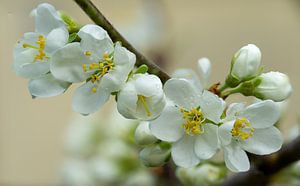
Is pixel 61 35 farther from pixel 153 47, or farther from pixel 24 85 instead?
pixel 24 85

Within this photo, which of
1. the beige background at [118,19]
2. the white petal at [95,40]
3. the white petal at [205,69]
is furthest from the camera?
the beige background at [118,19]

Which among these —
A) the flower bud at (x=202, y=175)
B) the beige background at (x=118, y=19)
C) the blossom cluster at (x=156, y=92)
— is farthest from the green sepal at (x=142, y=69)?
the beige background at (x=118, y=19)

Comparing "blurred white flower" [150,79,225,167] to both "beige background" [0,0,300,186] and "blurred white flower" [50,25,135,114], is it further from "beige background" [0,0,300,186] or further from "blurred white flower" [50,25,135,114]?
"beige background" [0,0,300,186]

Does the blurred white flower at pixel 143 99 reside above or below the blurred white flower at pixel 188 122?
above

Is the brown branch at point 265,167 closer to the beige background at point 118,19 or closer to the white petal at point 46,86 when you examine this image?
the white petal at point 46,86

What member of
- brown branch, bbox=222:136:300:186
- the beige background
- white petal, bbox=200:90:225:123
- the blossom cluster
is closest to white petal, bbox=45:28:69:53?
the blossom cluster

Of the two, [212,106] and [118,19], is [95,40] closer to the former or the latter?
[212,106]

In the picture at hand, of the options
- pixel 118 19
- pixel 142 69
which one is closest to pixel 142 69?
pixel 142 69
